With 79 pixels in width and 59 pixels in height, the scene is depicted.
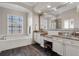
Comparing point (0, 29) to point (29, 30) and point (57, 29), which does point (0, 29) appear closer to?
point (29, 30)

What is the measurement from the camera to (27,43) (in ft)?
19.5

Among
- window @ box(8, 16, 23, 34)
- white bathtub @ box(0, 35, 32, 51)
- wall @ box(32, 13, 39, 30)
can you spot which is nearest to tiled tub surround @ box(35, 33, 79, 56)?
white bathtub @ box(0, 35, 32, 51)

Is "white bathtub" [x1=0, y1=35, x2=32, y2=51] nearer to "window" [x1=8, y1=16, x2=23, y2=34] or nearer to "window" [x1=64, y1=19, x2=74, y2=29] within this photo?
"window" [x1=8, y1=16, x2=23, y2=34]

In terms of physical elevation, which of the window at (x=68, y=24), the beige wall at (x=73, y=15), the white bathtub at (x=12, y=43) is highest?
the beige wall at (x=73, y=15)

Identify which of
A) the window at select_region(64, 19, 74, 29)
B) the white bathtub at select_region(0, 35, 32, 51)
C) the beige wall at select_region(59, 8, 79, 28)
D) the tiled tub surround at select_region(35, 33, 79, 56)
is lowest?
the white bathtub at select_region(0, 35, 32, 51)

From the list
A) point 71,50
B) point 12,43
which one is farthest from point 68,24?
point 12,43

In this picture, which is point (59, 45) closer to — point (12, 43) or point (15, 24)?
point (12, 43)

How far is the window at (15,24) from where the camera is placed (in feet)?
20.3

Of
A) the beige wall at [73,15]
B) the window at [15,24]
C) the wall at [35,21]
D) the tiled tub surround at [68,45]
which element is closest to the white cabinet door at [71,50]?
the tiled tub surround at [68,45]

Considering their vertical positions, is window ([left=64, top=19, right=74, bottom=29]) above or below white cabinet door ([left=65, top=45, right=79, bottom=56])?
above

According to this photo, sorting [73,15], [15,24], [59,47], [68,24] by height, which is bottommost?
[59,47]

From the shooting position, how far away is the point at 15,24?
6.45 metres

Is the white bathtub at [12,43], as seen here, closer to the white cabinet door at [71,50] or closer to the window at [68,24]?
the window at [68,24]

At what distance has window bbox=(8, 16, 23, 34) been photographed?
20.3 ft
